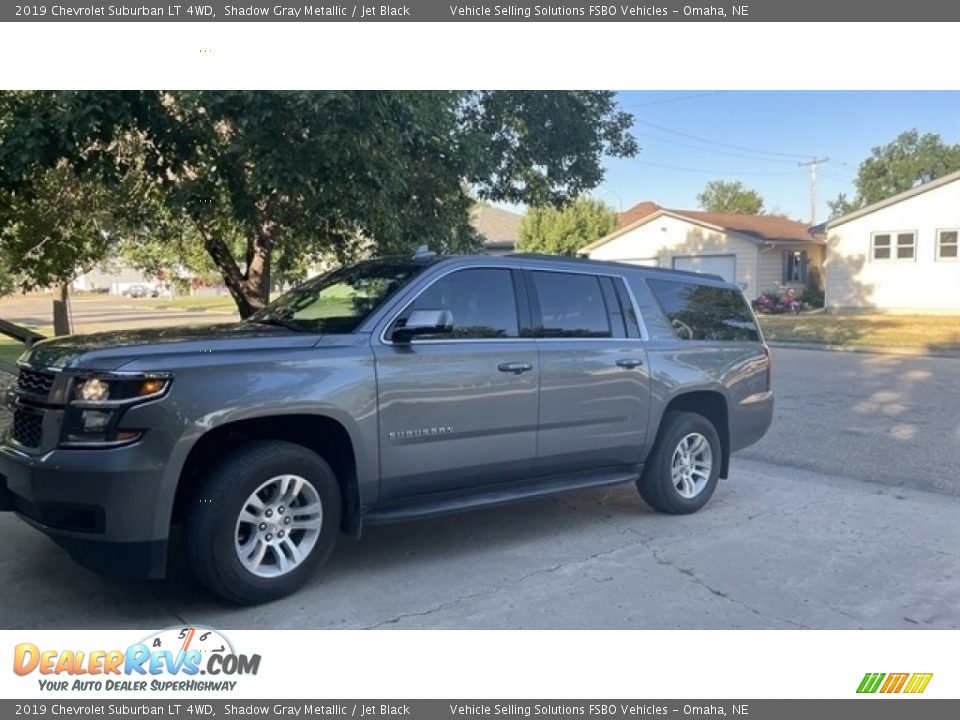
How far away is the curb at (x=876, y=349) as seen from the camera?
717 inches

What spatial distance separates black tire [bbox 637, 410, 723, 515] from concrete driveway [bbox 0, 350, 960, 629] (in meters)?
0.13

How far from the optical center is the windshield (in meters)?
5.08

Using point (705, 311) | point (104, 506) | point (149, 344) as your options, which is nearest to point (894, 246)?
point (705, 311)

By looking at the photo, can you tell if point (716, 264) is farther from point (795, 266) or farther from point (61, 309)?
point (61, 309)

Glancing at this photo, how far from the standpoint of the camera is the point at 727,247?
35.6m

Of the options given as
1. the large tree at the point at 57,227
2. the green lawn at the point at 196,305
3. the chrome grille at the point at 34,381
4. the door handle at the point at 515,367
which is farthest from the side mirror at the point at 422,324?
the green lawn at the point at 196,305

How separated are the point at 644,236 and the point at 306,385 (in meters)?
35.3

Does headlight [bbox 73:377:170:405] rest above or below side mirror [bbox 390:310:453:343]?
below

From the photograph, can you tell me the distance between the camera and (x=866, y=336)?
21.9m

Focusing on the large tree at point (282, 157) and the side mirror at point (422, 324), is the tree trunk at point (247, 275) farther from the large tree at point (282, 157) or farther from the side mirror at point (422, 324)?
the side mirror at point (422, 324)

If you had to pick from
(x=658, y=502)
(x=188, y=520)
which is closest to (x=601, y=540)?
(x=658, y=502)

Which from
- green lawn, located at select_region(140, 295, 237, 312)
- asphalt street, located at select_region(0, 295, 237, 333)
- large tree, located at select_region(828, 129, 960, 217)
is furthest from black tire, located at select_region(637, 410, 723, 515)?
large tree, located at select_region(828, 129, 960, 217)

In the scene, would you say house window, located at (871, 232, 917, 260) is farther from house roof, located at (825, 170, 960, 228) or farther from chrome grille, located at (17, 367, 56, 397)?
chrome grille, located at (17, 367, 56, 397)

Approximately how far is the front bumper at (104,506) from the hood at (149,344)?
0.45 m
